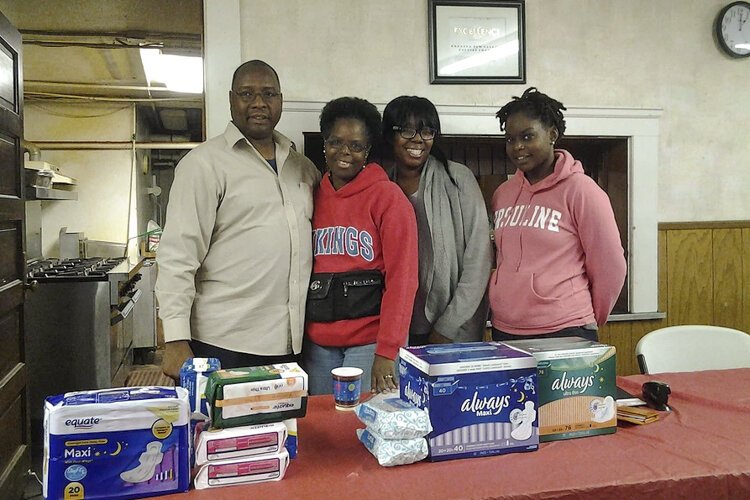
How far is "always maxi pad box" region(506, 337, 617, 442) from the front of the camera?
1.27 m

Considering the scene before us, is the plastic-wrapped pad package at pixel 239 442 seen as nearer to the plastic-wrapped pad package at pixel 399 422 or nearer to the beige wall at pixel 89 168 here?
the plastic-wrapped pad package at pixel 399 422

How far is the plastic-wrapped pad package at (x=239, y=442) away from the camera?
1062 mm

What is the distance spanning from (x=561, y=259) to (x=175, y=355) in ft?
3.88

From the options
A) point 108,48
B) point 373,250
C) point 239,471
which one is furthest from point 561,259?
point 108,48

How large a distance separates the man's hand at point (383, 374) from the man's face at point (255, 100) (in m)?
0.80

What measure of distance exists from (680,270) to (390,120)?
6.06ft

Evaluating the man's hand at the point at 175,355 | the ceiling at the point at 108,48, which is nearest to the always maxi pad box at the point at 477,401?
the man's hand at the point at 175,355

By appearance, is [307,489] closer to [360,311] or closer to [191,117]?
[360,311]

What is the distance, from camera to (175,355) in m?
1.67

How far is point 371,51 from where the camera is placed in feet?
8.77

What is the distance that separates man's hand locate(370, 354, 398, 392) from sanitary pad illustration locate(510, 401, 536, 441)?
1.60ft

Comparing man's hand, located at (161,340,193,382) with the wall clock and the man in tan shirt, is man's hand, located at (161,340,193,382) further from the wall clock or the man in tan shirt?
the wall clock

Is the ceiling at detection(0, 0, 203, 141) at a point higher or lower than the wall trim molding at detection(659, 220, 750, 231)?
higher

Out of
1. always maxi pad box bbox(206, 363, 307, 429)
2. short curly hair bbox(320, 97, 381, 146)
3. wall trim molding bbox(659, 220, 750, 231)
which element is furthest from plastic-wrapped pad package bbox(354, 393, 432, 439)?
wall trim molding bbox(659, 220, 750, 231)
